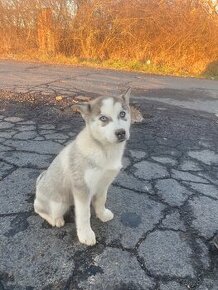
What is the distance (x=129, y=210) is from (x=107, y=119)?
1.05 metres

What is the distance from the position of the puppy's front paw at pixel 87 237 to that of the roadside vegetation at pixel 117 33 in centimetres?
1012

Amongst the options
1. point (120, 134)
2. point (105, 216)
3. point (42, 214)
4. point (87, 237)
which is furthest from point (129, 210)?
point (120, 134)

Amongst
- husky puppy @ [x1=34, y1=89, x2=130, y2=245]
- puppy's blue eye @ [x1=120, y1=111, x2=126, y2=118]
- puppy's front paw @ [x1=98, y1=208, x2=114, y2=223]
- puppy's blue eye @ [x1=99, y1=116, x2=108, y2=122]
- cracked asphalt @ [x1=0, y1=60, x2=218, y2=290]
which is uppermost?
puppy's blue eye @ [x1=120, y1=111, x2=126, y2=118]

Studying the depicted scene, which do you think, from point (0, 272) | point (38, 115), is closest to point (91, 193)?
point (0, 272)

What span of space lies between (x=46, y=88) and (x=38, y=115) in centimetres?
199

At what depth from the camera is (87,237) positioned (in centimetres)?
271

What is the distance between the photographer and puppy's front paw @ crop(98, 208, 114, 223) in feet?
9.95

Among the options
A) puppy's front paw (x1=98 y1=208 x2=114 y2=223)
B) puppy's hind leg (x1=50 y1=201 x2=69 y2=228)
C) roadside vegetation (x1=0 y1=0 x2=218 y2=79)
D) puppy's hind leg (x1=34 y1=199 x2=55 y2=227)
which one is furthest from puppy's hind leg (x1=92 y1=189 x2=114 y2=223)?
roadside vegetation (x1=0 y1=0 x2=218 y2=79)

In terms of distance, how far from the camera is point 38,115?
5758 mm

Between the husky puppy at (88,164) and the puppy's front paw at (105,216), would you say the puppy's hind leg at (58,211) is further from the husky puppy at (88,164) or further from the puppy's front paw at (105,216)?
the puppy's front paw at (105,216)

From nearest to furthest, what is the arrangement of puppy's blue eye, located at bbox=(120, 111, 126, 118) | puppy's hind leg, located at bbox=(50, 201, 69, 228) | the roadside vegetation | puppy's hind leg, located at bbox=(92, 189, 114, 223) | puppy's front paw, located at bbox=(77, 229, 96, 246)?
puppy's blue eye, located at bbox=(120, 111, 126, 118) < puppy's front paw, located at bbox=(77, 229, 96, 246) < puppy's hind leg, located at bbox=(50, 201, 69, 228) < puppy's hind leg, located at bbox=(92, 189, 114, 223) < the roadside vegetation

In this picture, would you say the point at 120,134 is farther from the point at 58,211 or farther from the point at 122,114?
the point at 58,211

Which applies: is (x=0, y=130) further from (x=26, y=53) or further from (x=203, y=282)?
(x=26, y=53)

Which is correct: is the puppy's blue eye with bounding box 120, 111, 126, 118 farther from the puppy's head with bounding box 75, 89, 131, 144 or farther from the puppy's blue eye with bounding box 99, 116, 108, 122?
the puppy's blue eye with bounding box 99, 116, 108, 122
